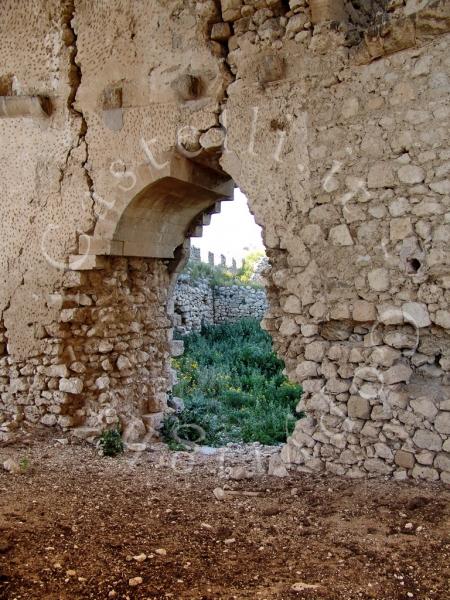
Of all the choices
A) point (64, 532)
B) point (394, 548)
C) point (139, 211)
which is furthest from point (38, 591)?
point (139, 211)

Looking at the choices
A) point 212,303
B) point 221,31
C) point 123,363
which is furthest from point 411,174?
point 212,303

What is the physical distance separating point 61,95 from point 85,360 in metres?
2.60

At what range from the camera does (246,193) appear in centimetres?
441

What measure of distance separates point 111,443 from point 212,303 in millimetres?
8911

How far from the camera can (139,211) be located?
527 cm

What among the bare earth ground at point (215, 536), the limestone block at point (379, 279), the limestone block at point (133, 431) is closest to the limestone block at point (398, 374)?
the limestone block at point (379, 279)

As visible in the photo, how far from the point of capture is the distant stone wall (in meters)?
12.4

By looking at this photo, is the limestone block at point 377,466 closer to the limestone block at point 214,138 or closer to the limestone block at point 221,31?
the limestone block at point 214,138

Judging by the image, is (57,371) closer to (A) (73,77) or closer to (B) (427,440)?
(A) (73,77)

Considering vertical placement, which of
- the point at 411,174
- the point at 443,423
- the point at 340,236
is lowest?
the point at 443,423

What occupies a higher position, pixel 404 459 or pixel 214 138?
pixel 214 138

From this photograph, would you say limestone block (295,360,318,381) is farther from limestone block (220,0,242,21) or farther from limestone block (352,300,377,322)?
limestone block (220,0,242,21)

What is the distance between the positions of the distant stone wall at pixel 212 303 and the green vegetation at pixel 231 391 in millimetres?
408

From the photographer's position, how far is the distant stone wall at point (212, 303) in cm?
1238
